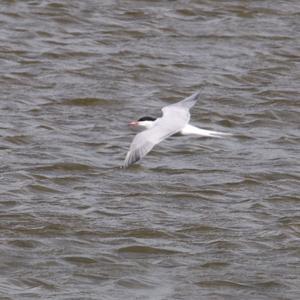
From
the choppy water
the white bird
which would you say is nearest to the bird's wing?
the white bird

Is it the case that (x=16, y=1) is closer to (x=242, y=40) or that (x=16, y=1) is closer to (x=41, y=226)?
(x=242, y=40)

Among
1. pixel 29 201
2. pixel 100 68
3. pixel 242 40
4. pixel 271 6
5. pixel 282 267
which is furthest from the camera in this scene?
pixel 271 6

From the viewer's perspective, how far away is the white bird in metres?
8.92

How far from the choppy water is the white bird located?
2.23 ft

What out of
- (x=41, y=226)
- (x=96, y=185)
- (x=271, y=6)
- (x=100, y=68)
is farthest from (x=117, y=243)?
(x=271, y=6)

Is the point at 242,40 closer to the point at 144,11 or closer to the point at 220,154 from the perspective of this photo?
the point at 144,11

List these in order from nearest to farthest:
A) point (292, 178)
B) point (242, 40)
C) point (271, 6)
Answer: point (292, 178)
point (242, 40)
point (271, 6)

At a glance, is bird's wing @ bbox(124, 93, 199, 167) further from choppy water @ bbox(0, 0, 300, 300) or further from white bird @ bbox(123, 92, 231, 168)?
choppy water @ bbox(0, 0, 300, 300)

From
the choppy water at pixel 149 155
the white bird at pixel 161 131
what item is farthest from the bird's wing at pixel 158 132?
the choppy water at pixel 149 155

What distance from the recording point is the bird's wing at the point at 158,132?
8.91 metres

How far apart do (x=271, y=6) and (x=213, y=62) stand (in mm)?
2071

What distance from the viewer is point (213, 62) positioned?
46.4 feet

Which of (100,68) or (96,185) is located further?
(100,68)

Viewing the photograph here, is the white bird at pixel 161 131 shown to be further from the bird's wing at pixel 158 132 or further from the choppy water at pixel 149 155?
the choppy water at pixel 149 155
